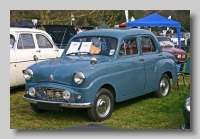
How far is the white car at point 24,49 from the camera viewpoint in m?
7.77

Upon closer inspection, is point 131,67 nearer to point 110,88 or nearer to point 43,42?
point 110,88

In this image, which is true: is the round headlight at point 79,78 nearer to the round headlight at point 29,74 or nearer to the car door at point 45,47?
the round headlight at point 29,74

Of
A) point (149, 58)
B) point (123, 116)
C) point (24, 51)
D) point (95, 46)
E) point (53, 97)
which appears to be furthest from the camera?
point (24, 51)

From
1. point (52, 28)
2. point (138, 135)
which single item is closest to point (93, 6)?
point (138, 135)

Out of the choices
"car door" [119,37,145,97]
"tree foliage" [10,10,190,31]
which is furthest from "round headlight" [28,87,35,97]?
"car door" [119,37,145,97]

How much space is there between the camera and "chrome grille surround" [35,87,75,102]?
5441 millimetres

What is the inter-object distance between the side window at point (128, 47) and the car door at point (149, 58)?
232 mm

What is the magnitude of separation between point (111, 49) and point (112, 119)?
52.8 inches

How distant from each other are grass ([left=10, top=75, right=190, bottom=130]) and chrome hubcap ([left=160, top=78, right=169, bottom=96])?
0.94ft

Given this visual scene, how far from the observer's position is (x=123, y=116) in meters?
6.07

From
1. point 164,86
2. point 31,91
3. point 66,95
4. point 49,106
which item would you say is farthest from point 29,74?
point 164,86

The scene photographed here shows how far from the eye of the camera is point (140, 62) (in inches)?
261

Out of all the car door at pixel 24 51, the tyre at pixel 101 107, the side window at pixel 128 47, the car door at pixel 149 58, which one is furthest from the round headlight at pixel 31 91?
the car door at pixel 149 58

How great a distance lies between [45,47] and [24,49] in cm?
87
